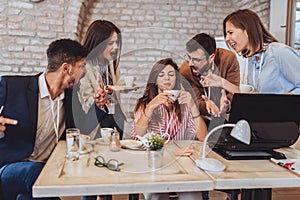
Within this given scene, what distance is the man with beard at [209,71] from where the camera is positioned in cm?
221

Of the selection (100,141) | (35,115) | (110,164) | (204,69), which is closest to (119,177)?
(110,164)

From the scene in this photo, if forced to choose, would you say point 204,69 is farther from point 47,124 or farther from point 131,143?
point 47,124

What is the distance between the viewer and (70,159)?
1539 millimetres

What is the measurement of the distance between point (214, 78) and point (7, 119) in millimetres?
1527

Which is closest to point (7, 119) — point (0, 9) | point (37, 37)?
point (37, 37)

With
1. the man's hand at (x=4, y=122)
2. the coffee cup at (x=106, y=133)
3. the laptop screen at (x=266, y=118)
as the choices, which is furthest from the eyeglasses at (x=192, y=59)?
the man's hand at (x=4, y=122)

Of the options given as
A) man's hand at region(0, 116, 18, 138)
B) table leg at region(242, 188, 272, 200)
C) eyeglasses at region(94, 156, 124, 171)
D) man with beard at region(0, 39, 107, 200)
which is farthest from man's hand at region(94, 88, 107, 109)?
table leg at region(242, 188, 272, 200)

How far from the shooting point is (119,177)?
1289mm

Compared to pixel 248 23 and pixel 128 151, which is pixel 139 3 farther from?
pixel 128 151

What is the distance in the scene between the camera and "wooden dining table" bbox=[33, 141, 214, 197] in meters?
1.18

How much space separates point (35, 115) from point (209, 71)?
133cm

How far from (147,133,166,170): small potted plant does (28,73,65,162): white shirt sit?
0.85 m

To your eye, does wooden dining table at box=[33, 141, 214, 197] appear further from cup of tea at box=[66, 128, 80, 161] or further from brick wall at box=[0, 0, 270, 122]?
brick wall at box=[0, 0, 270, 122]

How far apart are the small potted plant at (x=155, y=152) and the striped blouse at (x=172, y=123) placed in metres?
0.56
